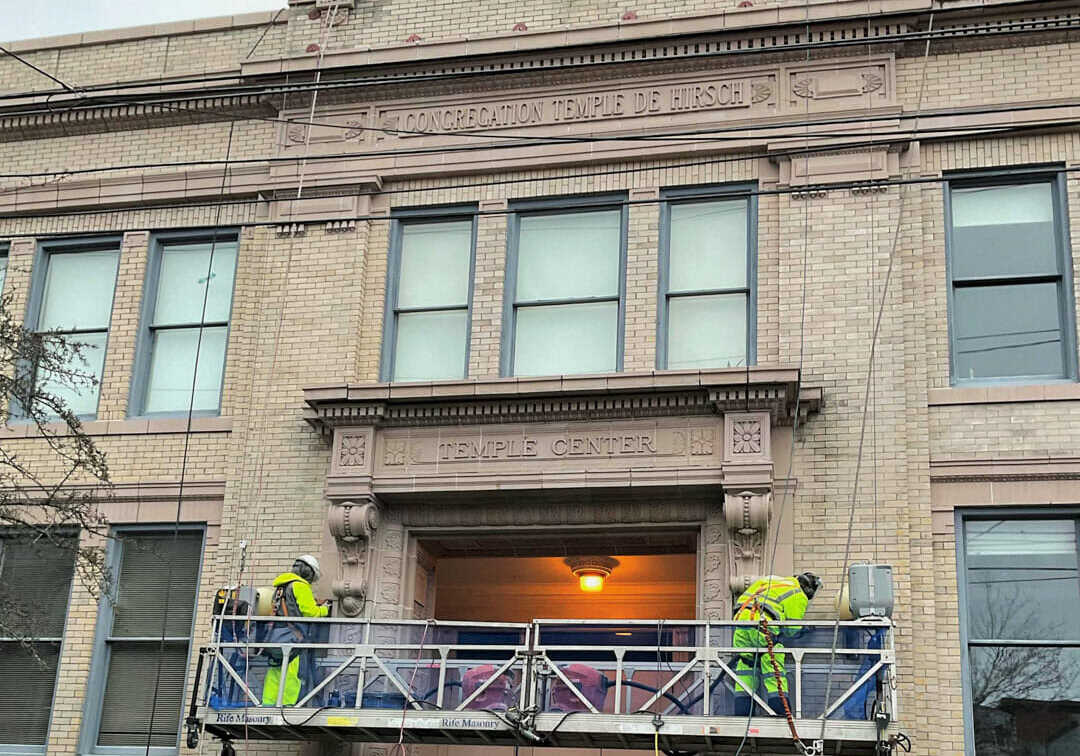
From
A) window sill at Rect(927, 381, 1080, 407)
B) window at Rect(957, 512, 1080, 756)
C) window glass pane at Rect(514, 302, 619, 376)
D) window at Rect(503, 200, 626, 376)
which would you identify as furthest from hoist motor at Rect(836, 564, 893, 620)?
window glass pane at Rect(514, 302, 619, 376)

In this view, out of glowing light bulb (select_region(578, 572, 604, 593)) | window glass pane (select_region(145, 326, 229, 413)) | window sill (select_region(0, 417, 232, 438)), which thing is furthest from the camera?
glowing light bulb (select_region(578, 572, 604, 593))

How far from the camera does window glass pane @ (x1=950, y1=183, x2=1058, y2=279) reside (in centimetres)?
1542

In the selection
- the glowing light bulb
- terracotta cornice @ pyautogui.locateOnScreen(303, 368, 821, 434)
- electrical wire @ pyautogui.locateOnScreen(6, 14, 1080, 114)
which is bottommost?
the glowing light bulb

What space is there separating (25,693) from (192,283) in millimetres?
5074

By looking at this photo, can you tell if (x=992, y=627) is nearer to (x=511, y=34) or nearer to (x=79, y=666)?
(x=511, y=34)

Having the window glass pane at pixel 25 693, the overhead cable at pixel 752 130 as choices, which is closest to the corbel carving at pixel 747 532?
the overhead cable at pixel 752 130

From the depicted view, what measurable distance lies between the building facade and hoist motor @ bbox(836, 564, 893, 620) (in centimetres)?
117

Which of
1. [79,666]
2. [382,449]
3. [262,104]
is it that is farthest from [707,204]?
[79,666]

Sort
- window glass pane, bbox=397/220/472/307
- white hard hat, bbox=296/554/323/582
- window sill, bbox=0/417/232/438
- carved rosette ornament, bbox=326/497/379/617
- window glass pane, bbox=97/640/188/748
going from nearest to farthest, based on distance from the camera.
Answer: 1. white hard hat, bbox=296/554/323/582
2. carved rosette ornament, bbox=326/497/379/617
3. window glass pane, bbox=97/640/188/748
4. window sill, bbox=0/417/232/438
5. window glass pane, bbox=397/220/472/307

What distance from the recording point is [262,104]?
18.1 metres

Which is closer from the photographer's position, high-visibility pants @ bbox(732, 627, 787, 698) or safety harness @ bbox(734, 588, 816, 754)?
safety harness @ bbox(734, 588, 816, 754)

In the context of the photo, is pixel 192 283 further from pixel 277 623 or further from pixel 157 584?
pixel 277 623

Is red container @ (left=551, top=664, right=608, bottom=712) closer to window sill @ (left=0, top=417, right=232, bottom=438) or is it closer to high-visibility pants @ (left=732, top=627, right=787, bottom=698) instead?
high-visibility pants @ (left=732, top=627, right=787, bottom=698)

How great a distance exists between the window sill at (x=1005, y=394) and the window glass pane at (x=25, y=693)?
392 inches
